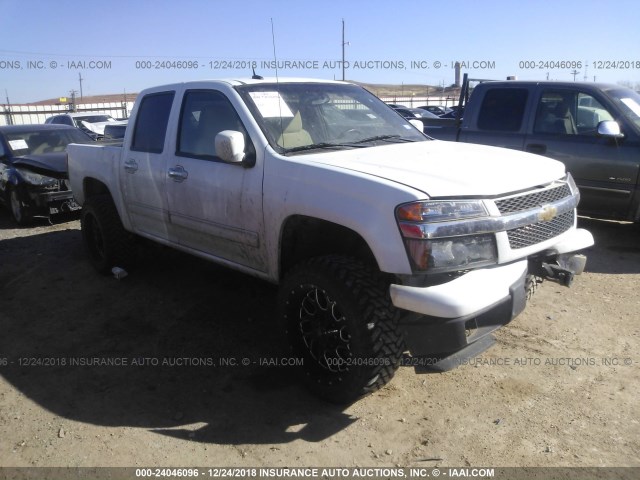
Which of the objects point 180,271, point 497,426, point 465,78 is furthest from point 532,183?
point 465,78

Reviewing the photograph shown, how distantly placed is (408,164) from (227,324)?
2.12 m

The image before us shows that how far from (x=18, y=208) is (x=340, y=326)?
7.00 meters

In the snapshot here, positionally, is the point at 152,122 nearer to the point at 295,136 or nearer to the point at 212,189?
the point at 212,189

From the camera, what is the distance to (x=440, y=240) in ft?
8.80

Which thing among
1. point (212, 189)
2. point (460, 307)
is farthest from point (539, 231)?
point (212, 189)

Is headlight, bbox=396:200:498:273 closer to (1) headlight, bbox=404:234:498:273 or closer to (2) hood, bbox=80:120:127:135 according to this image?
(1) headlight, bbox=404:234:498:273

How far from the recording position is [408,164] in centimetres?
317

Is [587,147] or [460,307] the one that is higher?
[587,147]

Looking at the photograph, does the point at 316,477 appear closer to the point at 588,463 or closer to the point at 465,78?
the point at 588,463

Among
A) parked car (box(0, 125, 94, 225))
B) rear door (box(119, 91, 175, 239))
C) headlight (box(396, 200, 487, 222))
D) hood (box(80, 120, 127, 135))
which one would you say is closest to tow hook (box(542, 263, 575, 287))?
headlight (box(396, 200, 487, 222))

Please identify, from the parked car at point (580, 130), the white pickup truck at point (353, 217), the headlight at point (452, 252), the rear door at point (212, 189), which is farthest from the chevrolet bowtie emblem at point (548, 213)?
the parked car at point (580, 130)

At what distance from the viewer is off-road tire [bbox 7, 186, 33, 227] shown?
7980mm

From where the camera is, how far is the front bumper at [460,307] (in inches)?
102

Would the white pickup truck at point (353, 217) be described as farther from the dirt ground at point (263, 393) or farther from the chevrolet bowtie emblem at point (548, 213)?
the dirt ground at point (263, 393)
